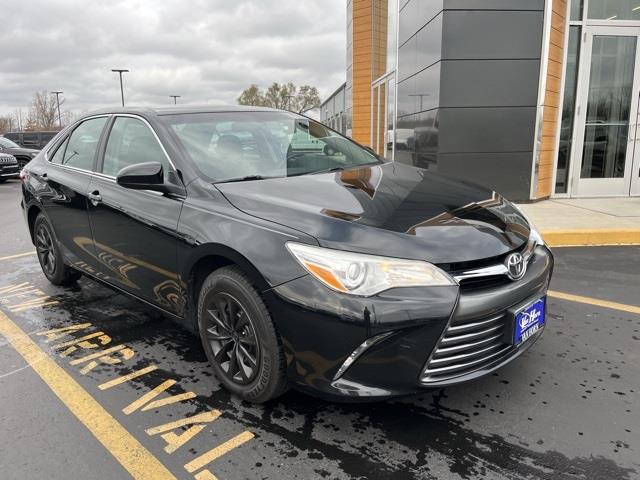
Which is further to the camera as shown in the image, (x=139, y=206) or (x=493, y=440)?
(x=139, y=206)

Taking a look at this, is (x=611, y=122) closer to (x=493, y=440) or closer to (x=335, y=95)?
(x=493, y=440)

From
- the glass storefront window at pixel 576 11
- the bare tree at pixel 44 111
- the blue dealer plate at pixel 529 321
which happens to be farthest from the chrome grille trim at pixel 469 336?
the bare tree at pixel 44 111

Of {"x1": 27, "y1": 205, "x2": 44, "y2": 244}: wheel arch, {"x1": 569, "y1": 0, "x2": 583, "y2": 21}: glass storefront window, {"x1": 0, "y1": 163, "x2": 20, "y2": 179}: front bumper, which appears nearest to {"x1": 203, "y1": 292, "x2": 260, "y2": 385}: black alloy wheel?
{"x1": 27, "y1": 205, "x2": 44, "y2": 244}: wheel arch

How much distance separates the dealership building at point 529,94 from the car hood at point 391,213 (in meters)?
5.82

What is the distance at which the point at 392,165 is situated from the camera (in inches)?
148

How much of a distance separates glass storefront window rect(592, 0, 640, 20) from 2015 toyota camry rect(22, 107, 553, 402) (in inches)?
293

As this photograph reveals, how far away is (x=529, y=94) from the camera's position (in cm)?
854

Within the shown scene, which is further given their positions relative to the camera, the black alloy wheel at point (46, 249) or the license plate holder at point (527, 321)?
the black alloy wheel at point (46, 249)

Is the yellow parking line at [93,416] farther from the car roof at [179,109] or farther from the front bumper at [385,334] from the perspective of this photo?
the car roof at [179,109]

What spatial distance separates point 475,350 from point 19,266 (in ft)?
16.8

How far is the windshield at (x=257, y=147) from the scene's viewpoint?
315 cm

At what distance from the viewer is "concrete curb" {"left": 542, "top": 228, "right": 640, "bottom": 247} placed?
20.9 feet

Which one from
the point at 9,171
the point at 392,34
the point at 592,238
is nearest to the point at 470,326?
the point at 592,238

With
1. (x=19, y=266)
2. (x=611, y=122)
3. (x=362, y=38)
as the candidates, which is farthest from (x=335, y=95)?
(x=19, y=266)
